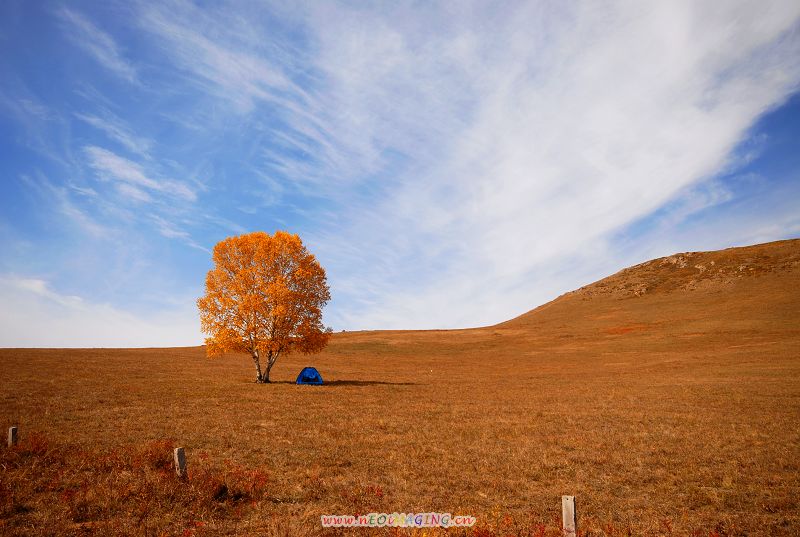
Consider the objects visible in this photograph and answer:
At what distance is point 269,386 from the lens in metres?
40.9

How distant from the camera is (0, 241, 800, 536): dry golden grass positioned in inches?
427

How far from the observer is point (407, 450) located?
17625mm

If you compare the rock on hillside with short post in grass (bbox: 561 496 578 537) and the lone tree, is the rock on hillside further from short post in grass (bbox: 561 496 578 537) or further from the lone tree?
short post in grass (bbox: 561 496 578 537)

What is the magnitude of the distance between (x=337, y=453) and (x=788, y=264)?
417ft

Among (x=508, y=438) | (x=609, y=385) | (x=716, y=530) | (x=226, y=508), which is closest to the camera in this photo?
(x=716, y=530)

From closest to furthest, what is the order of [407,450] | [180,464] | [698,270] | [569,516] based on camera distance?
[569,516], [180,464], [407,450], [698,270]

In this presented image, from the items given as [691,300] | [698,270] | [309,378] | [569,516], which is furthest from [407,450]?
[698,270]

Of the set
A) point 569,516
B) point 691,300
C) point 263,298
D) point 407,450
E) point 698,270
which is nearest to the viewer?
point 569,516

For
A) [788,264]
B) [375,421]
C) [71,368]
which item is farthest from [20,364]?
[788,264]

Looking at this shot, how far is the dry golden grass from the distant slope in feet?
91.5

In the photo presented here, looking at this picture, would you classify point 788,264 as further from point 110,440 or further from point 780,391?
point 110,440

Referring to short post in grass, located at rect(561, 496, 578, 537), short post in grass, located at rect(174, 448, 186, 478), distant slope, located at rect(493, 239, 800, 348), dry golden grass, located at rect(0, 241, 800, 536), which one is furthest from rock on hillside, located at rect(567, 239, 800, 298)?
short post in grass, located at rect(174, 448, 186, 478)

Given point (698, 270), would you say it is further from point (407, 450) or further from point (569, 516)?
point (569, 516)

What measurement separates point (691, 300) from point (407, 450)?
106042mm
